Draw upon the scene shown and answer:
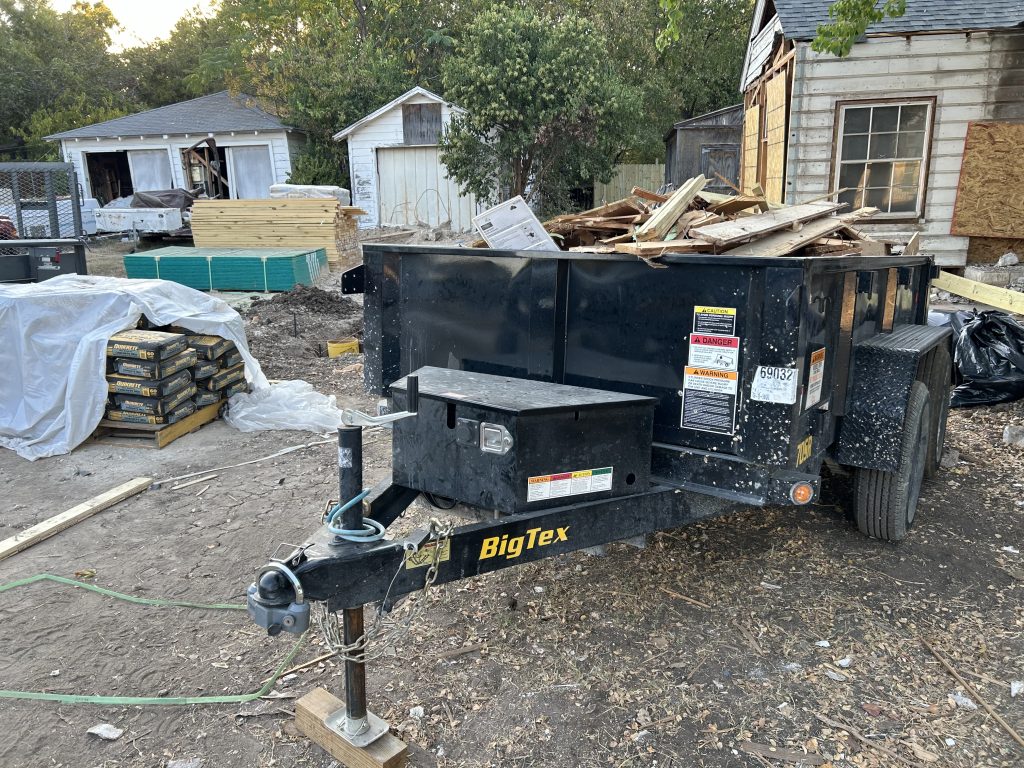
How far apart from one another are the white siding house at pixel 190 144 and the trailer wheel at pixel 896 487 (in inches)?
947

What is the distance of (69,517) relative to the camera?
489 cm

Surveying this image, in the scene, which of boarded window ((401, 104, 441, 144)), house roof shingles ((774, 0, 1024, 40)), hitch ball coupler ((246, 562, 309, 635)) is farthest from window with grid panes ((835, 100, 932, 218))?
boarded window ((401, 104, 441, 144))

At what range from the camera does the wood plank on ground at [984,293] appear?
7078mm

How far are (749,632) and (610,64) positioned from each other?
2062 centimetres

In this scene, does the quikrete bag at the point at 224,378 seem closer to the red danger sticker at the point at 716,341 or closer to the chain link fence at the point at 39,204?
the red danger sticker at the point at 716,341

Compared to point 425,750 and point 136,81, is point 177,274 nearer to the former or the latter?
point 425,750

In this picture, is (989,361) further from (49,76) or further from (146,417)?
(49,76)

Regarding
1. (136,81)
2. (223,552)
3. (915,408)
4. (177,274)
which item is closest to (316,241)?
(177,274)

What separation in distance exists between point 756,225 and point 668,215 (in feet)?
1.30

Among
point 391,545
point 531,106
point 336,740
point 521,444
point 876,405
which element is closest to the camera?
point 391,545

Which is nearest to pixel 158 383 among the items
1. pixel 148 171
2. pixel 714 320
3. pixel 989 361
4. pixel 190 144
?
pixel 714 320

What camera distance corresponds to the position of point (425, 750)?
9.32 feet

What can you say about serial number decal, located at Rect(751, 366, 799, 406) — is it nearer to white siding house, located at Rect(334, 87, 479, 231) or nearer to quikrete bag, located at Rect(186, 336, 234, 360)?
quikrete bag, located at Rect(186, 336, 234, 360)

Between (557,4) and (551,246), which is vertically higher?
(557,4)
